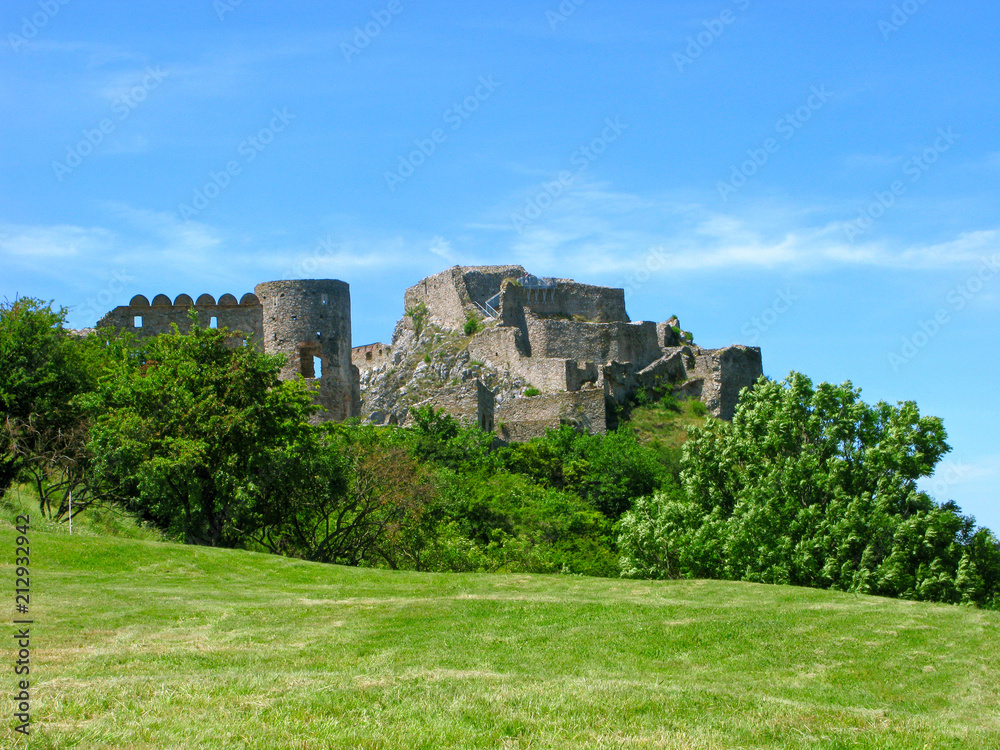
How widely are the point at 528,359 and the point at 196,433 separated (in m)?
34.6

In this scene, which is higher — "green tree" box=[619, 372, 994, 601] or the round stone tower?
the round stone tower

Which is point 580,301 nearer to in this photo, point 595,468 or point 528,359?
point 528,359

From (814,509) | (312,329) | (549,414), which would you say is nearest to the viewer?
(814,509)

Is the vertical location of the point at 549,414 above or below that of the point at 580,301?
below

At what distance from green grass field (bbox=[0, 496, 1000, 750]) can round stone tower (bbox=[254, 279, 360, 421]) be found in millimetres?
23131

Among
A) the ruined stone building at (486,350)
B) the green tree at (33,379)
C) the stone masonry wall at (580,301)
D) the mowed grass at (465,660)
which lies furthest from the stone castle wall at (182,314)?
the mowed grass at (465,660)

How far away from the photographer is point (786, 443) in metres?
31.9

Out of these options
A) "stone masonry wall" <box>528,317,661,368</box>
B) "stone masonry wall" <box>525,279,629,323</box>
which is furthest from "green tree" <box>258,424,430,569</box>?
"stone masonry wall" <box>525,279,629,323</box>

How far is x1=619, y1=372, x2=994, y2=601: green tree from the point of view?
93.7 feet

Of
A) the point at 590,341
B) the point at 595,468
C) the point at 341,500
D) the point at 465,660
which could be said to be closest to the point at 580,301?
the point at 590,341

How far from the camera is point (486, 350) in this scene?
65750mm

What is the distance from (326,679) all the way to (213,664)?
6.87 feet

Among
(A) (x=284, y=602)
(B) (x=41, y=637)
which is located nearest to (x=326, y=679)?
(B) (x=41, y=637)

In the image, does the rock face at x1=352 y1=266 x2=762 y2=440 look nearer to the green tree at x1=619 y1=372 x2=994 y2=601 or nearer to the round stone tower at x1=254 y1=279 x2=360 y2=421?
the round stone tower at x1=254 y1=279 x2=360 y2=421
